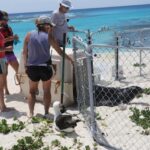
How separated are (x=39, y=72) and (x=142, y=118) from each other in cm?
176

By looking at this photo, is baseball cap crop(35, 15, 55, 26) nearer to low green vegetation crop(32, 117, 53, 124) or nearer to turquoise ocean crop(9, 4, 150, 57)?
low green vegetation crop(32, 117, 53, 124)

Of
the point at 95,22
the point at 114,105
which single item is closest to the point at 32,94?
the point at 114,105

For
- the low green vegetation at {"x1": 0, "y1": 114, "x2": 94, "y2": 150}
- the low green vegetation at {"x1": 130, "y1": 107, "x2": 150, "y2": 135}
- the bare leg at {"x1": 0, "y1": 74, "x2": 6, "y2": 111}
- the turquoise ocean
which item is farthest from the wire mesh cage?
the turquoise ocean

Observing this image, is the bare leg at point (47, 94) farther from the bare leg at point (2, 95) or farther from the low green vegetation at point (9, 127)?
the bare leg at point (2, 95)

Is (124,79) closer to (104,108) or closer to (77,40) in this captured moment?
(104,108)

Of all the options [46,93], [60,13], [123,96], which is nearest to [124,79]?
[123,96]

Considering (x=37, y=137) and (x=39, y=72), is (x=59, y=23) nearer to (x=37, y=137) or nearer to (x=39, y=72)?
(x=39, y=72)

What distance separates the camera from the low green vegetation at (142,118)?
6.30 m

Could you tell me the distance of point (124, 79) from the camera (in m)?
9.47

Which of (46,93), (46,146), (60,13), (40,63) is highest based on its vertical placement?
(60,13)

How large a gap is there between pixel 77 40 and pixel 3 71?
153 centimetres

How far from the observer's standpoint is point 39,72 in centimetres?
671

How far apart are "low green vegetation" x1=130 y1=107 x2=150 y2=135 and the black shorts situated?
→ 1.49 meters

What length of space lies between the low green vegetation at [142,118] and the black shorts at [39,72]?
149 cm
